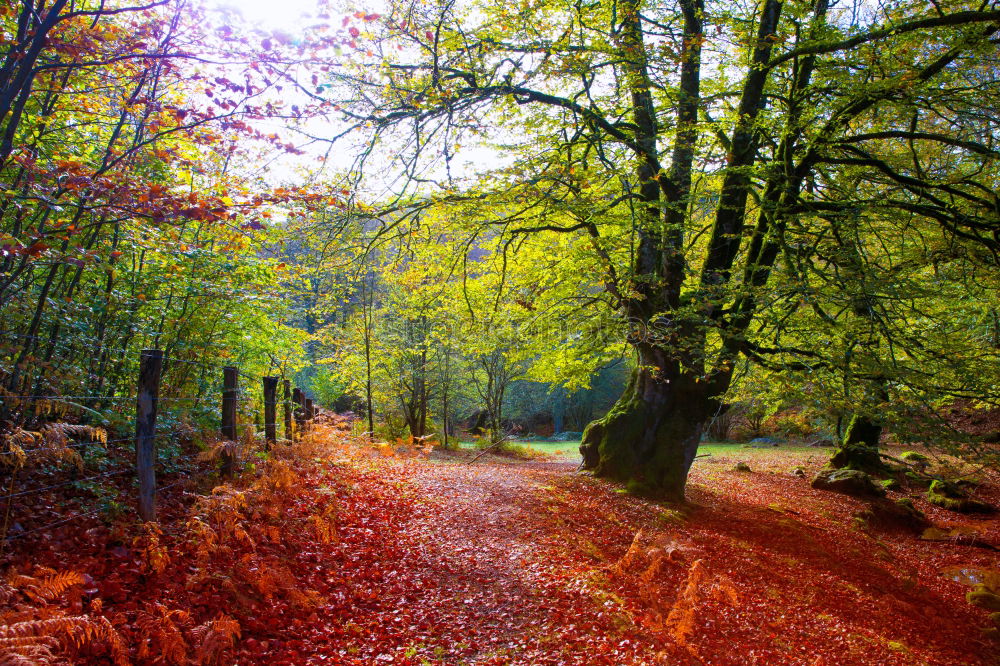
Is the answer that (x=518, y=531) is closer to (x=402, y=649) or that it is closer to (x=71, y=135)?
(x=402, y=649)

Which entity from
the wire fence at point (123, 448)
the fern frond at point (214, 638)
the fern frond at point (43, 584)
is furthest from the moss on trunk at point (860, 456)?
the fern frond at point (43, 584)

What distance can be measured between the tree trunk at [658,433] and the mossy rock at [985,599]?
402 cm

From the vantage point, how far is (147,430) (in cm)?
479

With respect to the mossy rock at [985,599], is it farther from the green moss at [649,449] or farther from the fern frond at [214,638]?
the fern frond at [214,638]

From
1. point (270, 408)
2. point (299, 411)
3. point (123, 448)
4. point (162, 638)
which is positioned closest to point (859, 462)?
point (299, 411)

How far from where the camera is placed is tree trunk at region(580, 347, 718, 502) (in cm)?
967

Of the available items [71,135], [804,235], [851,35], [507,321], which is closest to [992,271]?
[804,235]

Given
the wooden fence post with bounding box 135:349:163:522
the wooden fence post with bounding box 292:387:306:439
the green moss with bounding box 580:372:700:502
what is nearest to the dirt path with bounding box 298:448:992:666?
the green moss with bounding box 580:372:700:502

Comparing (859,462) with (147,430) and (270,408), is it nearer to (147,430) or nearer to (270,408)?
(270,408)

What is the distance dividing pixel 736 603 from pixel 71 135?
8.42 m

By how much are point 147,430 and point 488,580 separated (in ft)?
12.0

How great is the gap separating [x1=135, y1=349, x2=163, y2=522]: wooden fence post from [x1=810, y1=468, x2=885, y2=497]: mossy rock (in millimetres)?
14282

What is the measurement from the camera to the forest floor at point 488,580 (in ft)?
13.5

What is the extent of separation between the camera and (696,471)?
15969 millimetres
